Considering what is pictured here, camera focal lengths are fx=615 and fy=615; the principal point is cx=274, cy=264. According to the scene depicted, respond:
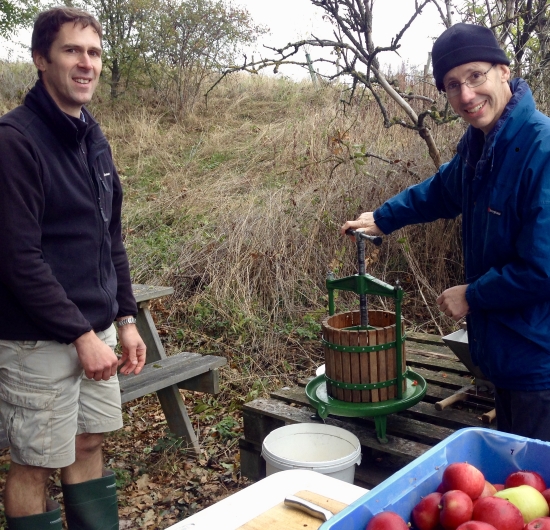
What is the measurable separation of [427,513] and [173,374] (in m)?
2.66

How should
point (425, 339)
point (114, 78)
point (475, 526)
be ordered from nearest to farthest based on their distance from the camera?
point (475, 526) < point (425, 339) < point (114, 78)

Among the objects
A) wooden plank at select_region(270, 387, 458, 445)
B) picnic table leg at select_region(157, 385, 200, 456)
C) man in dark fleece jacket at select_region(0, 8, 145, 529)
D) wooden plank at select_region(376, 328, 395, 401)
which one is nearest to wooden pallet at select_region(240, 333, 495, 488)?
wooden plank at select_region(270, 387, 458, 445)

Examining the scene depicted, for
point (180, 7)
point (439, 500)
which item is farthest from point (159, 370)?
point (180, 7)

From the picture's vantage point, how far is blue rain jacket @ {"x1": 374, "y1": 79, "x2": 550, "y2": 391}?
1.95 metres

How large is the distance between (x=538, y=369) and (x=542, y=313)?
0.19 metres

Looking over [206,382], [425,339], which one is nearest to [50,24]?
[206,382]

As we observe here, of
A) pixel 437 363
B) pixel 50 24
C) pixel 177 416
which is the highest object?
pixel 50 24

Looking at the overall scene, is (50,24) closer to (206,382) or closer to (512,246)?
(512,246)

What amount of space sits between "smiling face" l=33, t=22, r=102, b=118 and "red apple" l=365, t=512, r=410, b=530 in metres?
1.84

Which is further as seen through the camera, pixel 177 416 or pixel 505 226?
pixel 177 416

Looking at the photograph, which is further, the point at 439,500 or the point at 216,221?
the point at 216,221

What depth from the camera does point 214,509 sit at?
4.60ft

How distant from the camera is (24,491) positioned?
2.21 m

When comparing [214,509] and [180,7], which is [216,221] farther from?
[180,7]
